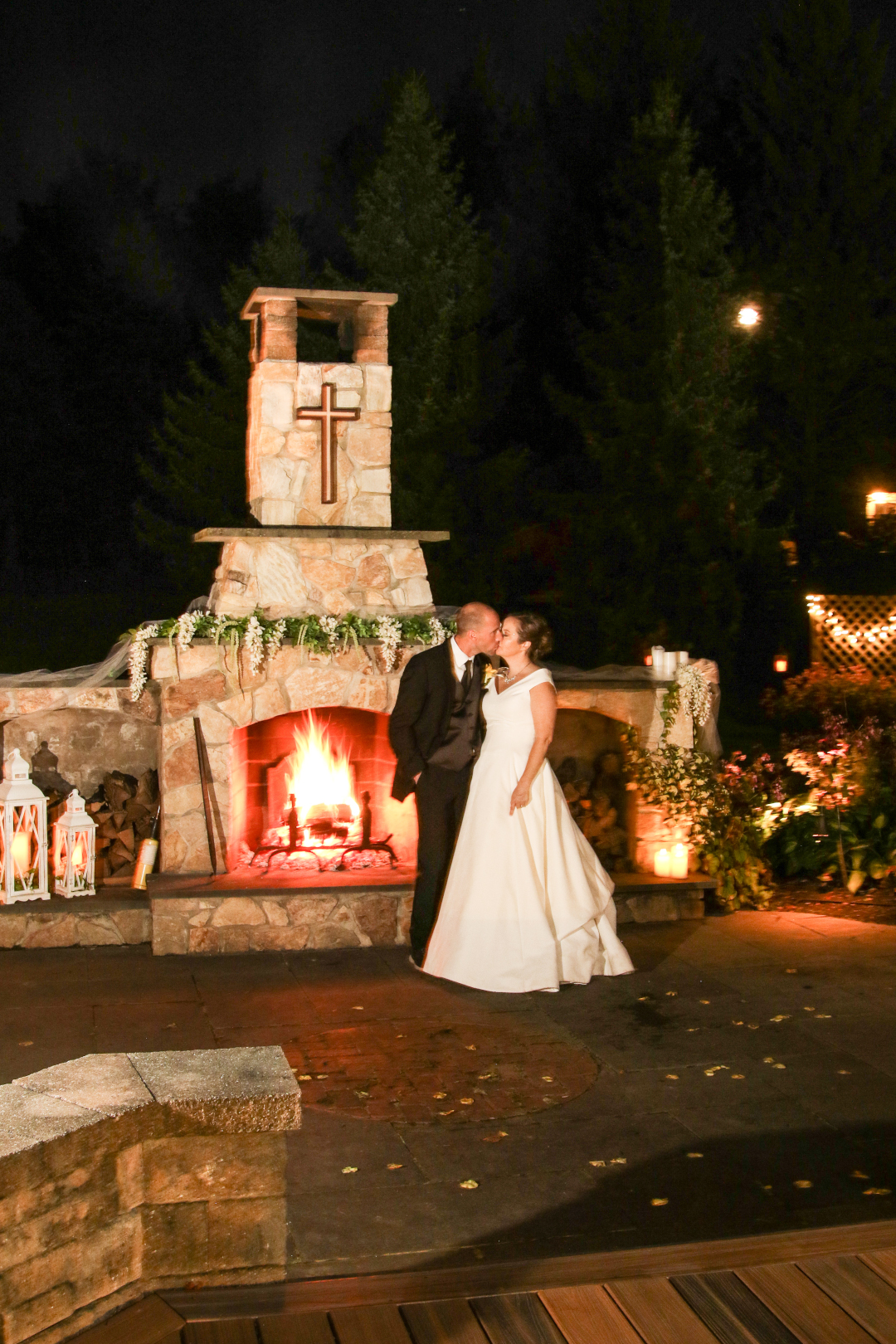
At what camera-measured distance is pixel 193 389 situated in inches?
1077

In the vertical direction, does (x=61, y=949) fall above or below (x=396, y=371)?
below

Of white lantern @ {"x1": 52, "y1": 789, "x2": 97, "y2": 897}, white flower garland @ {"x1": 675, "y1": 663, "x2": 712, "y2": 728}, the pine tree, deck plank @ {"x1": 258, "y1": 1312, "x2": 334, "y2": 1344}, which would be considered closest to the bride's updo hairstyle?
white flower garland @ {"x1": 675, "y1": 663, "x2": 712, "y2": 728}

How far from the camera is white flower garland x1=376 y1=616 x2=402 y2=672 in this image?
791cm

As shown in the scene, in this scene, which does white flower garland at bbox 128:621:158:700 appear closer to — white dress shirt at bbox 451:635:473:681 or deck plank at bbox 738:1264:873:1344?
white dress shirt at bbox 451:635:473:681

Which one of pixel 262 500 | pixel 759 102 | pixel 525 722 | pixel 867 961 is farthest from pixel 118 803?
pixel 759 102

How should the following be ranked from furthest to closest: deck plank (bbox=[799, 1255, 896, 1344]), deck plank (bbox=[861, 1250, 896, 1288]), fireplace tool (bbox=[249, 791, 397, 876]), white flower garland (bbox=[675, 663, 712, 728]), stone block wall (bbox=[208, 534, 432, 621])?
1. white flower garland (bbox=[675, 663, 712, 728])
2. fireplace tool (bbox=[249, 791, 397, 876])
3. stone block wall (bbox=[208, 534, 432, 621])
4. deck plank (bbox=[861, 1250, 896, 1288])
5. deck plank (bbox=[799, 1255, 896, 1344])

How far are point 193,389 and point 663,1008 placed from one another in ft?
76.7

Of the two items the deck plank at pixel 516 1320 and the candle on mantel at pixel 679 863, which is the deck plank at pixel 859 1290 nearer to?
the deck plank at pixel 516 1320

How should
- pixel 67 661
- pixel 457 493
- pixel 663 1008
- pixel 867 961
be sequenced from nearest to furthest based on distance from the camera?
pixel 663 1008, pixel 867 961, pixel 457 493, pixel 67 661

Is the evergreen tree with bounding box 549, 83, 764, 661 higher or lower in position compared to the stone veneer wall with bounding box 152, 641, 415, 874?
higher

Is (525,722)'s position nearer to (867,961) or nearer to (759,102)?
(867,961)

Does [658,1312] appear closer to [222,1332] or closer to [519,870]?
[222,1332]

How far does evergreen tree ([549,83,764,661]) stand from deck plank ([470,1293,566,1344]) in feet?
49.1

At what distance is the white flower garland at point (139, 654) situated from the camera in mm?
7727
